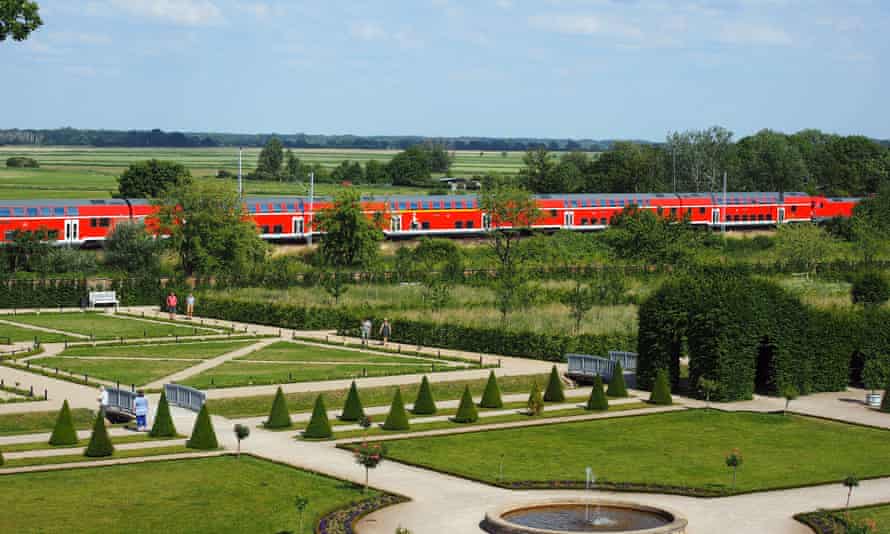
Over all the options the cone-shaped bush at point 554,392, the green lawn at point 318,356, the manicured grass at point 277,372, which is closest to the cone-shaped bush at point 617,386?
the cone-shaped bush at point 554,392

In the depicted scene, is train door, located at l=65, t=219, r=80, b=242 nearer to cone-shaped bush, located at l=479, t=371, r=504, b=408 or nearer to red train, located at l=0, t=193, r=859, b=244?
red train, located at l=0, t=193, r=859, b=244

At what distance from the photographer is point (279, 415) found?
36.4 m

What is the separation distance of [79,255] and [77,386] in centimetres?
3284

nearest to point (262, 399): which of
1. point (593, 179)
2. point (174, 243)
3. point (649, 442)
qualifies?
point (649, 442)

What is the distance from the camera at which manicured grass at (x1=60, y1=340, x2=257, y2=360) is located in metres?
49.2

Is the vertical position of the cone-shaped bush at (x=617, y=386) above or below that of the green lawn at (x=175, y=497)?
above

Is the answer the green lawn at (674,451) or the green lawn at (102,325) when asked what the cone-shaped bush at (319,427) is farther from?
the green lawn at (102,325)

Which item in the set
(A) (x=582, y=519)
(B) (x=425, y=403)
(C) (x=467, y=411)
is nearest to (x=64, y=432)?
(B) (x=425, y=403)

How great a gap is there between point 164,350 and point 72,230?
32524 millimetres

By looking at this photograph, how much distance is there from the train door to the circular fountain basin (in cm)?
5802

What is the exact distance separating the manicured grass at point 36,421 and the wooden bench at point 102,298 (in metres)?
28.0

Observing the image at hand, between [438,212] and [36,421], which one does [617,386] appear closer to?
[36,421]

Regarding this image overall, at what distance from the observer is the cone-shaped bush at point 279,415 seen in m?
36.4

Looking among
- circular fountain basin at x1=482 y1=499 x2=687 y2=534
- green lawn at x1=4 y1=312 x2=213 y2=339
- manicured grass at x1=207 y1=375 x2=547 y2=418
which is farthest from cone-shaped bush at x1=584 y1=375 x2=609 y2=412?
green lawn at x1=4 y1=312 x2=213 y2=339
